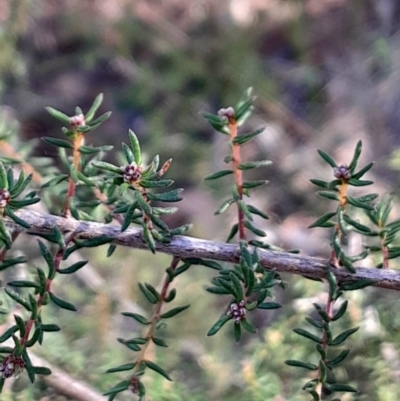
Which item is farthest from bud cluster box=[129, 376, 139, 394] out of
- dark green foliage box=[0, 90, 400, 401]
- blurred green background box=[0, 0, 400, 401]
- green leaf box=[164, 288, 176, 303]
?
blurred green background box=[0, 0, 400, 401]

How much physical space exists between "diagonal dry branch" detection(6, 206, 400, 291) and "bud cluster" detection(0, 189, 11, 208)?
0.06 m

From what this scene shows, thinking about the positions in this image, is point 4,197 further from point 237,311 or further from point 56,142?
point 237,311

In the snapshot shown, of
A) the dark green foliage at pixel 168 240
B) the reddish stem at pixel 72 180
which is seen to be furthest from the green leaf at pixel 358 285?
the reddish stem at pixel 72 180

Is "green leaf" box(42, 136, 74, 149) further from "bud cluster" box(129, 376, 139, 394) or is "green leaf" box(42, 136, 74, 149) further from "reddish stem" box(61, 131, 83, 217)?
"bud cluster" box(129, 376, 139, 394)

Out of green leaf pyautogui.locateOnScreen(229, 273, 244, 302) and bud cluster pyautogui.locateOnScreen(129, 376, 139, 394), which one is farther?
bud cluster pyautogui.locateOnScreen(129, 376, 139, 394)

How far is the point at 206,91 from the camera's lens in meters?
2.13

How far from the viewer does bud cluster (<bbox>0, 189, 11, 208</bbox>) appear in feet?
1.77

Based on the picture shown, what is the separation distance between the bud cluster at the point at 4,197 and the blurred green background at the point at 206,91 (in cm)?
90

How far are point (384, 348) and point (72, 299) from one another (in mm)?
841

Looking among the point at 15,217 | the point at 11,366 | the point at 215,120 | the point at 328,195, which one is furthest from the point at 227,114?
the point at 11,366

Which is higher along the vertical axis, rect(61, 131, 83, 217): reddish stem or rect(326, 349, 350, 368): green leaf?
rect(61, 131, 83, 217): reddish stem

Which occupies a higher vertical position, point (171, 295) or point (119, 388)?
point (171, 295)

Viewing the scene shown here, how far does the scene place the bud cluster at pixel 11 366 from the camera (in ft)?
1.86

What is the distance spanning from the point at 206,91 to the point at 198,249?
5.26 ft
